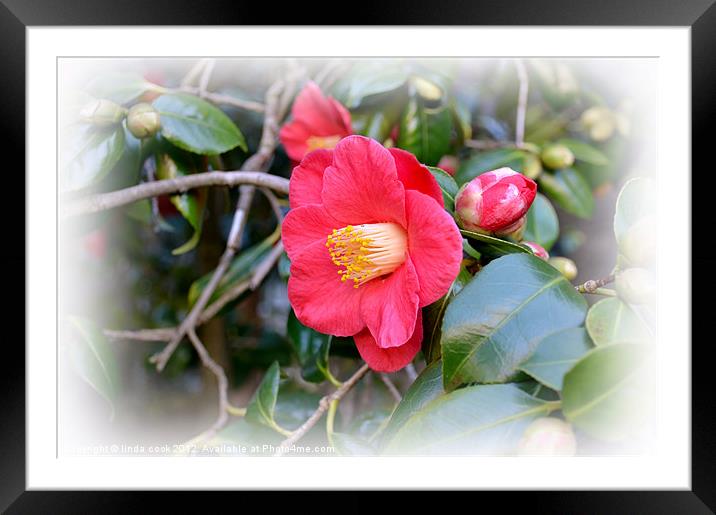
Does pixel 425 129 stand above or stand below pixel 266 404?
above

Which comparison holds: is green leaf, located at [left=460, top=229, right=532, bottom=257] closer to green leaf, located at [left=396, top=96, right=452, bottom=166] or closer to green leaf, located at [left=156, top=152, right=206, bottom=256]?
green leaf, located at [left=396, top=96, right=452, bottom=166]

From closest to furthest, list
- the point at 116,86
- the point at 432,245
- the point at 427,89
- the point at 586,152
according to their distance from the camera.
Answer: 1. the point at 432,245
2. the point at 116,86
3. the point at 427,89
4. the point at 586,152

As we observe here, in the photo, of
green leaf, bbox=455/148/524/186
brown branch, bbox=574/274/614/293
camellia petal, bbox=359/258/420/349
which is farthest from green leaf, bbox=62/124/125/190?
brown branch, bbox=574/274/614/293

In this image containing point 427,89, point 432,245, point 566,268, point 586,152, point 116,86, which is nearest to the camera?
point 432,245

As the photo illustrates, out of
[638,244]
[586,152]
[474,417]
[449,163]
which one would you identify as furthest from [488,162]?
[474,417]

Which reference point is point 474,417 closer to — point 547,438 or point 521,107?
point 547,438

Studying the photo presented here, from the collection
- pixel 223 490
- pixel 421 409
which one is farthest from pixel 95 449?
pixel 421 409
